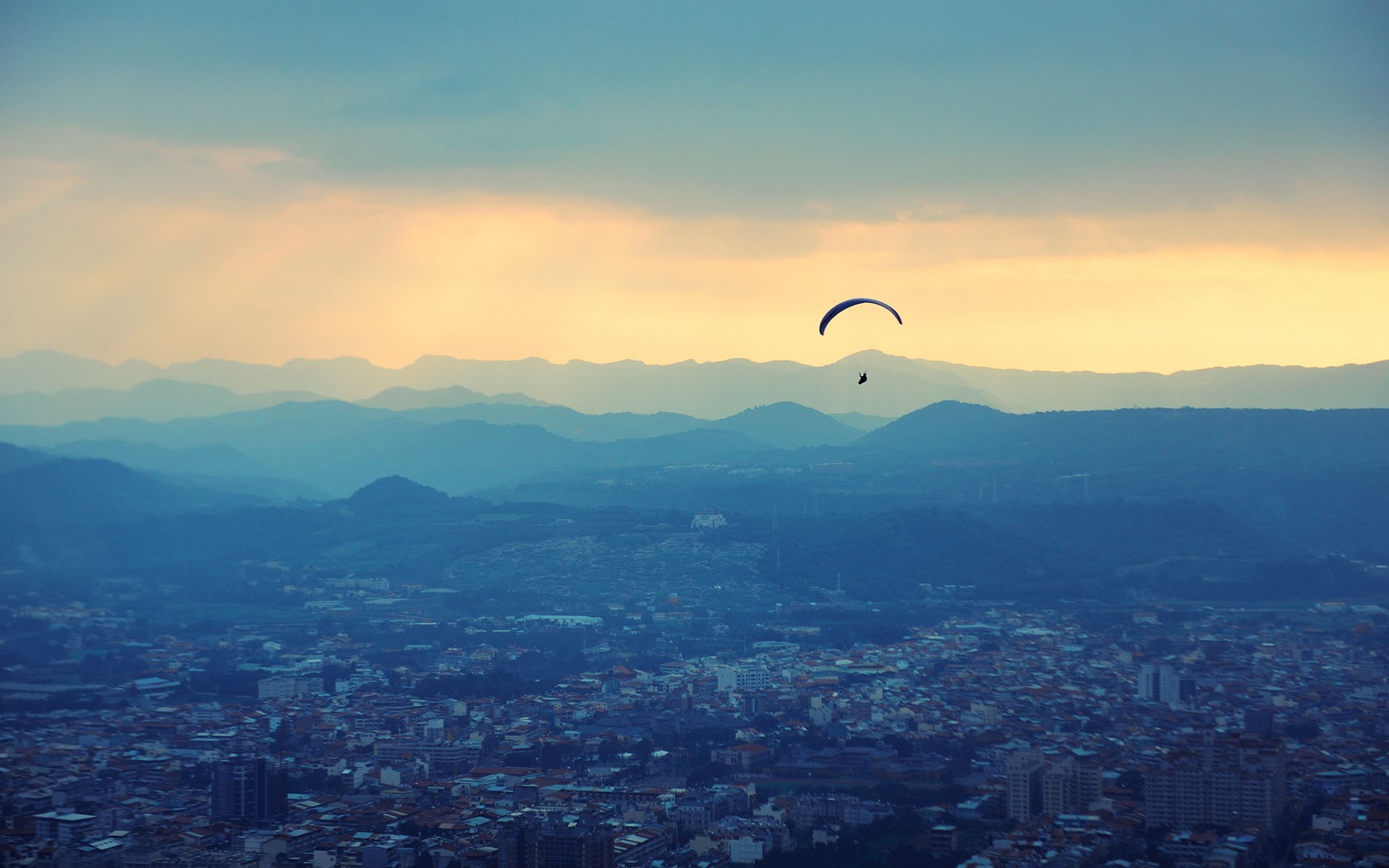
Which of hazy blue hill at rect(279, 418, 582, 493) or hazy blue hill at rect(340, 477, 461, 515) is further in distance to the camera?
hazy blue hill at rect(279, 418, 582, 493)

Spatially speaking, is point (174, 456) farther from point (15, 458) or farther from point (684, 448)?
point (684, 448)

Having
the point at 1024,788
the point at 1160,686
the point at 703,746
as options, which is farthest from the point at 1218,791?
the point at 703,746

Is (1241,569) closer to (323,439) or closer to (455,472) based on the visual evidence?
(455,472)

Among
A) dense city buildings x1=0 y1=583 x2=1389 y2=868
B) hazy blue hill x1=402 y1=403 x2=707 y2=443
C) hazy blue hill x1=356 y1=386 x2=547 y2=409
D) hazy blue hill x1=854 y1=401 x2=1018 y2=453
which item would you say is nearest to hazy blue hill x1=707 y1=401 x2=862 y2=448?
hazy blue hill x1=402 y1=403 x2=707 y2=443

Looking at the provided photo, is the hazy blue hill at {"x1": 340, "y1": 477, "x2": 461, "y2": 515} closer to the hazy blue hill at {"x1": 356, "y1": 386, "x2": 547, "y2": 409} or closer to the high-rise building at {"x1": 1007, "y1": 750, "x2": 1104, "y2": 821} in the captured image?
the high-rise building at {"x1": 1007, "y1": 750, "x2": 1104, "y2": 821}

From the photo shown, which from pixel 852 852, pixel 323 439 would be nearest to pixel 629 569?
pixel 852 852

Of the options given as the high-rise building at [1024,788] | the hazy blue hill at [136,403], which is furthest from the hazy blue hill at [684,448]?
the high-rise building at [1024,788]
